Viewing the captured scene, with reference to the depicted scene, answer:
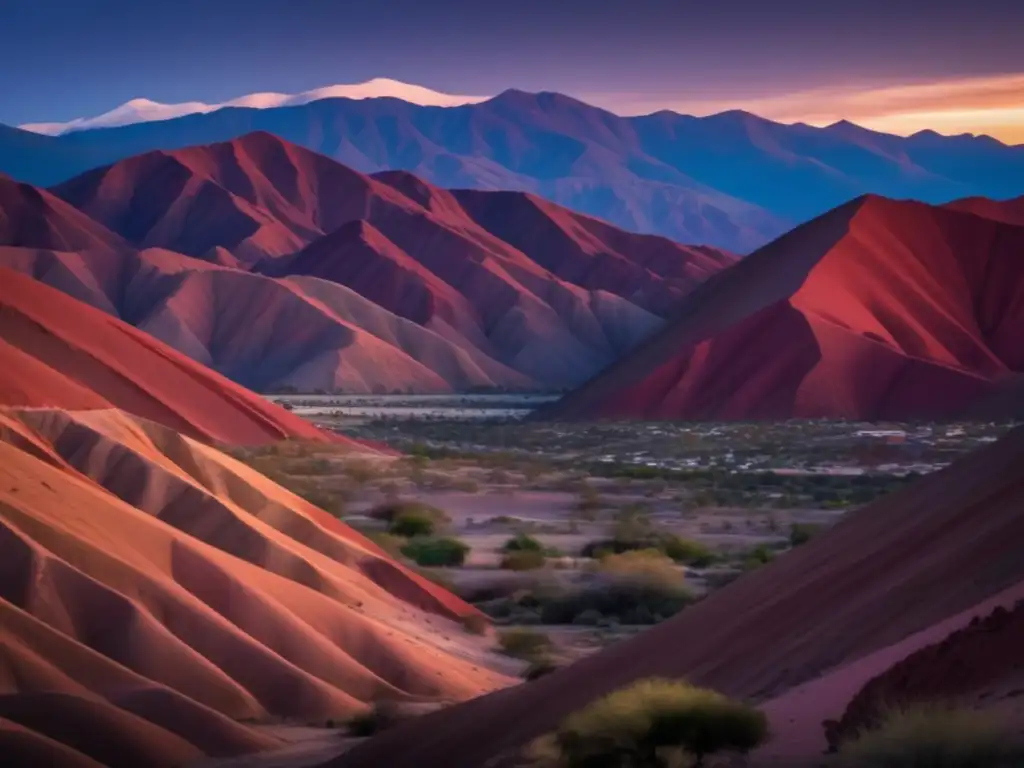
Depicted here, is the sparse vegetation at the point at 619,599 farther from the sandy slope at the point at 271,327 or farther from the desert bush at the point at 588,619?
the sandy slope at the point at 271,327

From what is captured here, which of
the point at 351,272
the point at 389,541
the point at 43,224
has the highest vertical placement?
the point at 43,224

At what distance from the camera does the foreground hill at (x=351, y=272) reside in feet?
389

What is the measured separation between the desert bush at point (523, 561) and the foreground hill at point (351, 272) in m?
83.6

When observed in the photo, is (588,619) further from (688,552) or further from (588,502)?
(588,502)

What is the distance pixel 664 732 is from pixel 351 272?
13410 centimetres

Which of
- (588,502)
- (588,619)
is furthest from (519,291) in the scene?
(588,619)

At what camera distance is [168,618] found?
17156 millimetres

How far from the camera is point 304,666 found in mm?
17844

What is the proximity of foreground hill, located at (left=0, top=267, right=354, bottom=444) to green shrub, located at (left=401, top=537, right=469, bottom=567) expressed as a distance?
9291 millimetres

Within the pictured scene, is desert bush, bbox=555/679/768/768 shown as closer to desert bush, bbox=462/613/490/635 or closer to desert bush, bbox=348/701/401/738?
desert bush, bbox=348/701/401/738

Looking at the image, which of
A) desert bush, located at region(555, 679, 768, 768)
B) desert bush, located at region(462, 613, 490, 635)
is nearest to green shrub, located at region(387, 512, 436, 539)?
desert bush, located at region(462, 613, 490, 635)

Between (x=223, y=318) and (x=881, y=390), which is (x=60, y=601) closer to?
(x=881, y=390)

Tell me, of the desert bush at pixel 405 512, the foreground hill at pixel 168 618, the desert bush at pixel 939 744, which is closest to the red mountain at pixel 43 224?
the desert bush at pixel 405 512

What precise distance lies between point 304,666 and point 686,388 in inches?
2622
